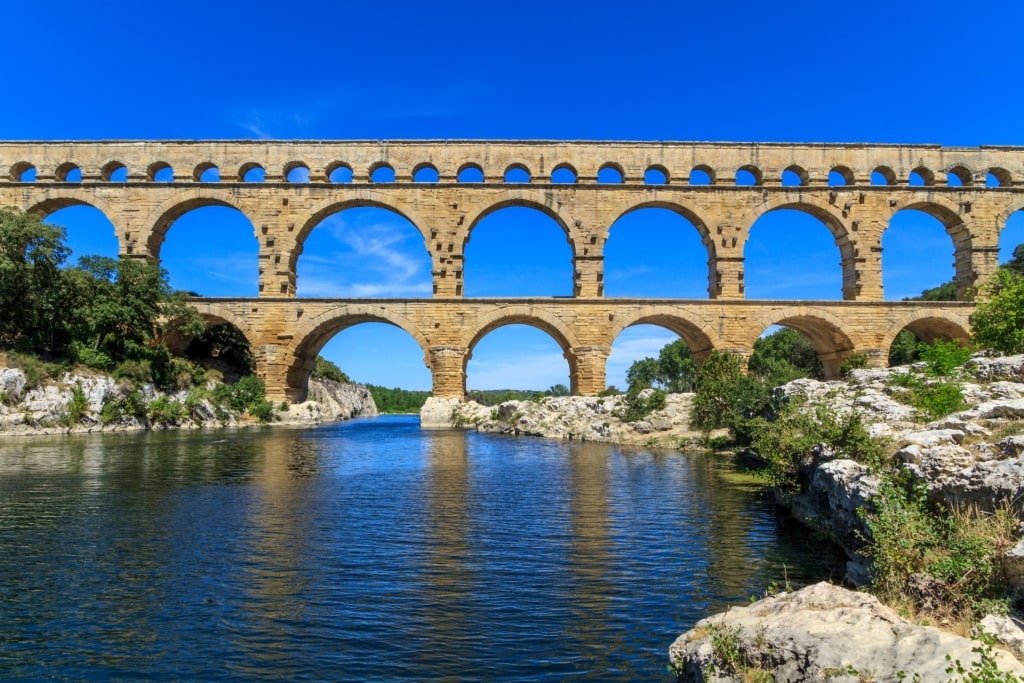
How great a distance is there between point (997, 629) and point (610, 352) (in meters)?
26.1

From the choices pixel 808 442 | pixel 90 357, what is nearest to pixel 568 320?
pixel 90 357

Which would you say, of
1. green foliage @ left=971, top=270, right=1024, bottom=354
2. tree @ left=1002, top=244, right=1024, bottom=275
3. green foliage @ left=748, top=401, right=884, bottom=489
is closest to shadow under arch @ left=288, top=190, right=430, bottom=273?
green foliage @ left=971, top=270, right=1024, bottom=354

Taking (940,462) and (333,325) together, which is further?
(333,325)

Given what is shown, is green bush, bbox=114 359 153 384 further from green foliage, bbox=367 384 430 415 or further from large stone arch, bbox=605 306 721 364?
green foliage, bbox=367 384 430 415

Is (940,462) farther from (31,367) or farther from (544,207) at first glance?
(31,367)

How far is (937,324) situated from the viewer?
3041 cm

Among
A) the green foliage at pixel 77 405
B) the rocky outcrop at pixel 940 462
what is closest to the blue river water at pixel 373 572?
the rocky outcrop at pixel 940 462

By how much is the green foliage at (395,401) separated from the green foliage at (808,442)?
86.6m

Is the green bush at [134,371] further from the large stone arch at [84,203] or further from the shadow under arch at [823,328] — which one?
the shadow under arch at [823,328]

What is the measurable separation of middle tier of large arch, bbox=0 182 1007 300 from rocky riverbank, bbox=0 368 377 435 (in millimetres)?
6199

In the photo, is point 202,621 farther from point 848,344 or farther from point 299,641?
point 848,344

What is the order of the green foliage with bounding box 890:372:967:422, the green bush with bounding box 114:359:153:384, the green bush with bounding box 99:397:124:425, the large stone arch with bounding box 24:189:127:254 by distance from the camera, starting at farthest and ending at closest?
the large stone arch with bounding box 24:189:127:254, the green bush with bounding box 114:359:153:384, the green bush with bounding box 99:397:124:425, the green foliage with bounding box 890:372:967:422

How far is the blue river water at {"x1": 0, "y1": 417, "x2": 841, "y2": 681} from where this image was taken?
4.47m

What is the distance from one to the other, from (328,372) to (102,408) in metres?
35.2
